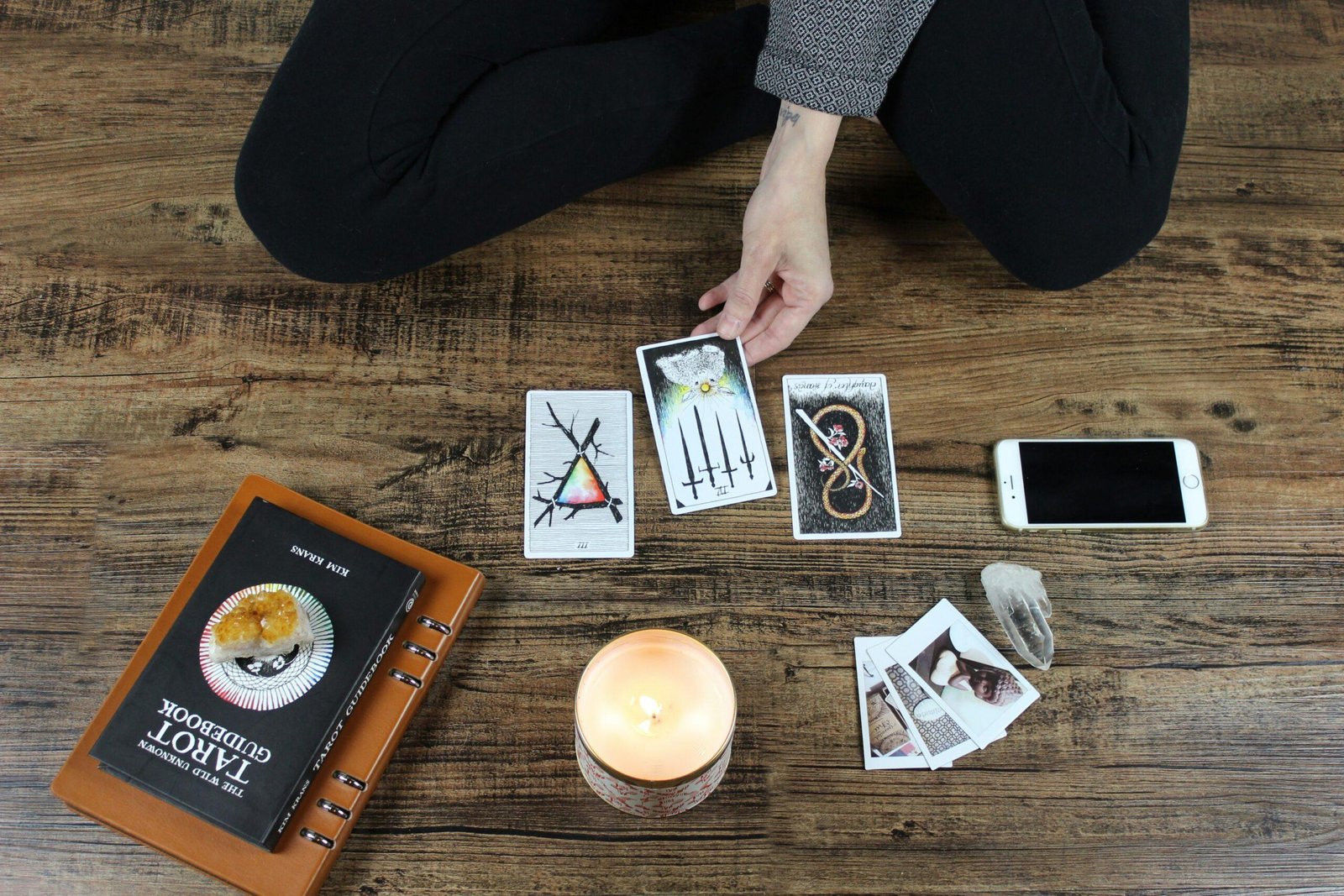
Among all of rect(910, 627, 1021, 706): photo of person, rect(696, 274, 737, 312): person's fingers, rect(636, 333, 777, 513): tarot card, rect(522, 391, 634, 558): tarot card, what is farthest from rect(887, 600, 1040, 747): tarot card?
rect(696, 274, 737, 312): person's fingers

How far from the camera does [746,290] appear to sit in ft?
3.41

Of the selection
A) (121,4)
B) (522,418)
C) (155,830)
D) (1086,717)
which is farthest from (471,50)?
(1086,717)

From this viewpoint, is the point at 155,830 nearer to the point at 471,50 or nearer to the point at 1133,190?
the point at 471,50

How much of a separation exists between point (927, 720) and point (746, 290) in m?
0.56

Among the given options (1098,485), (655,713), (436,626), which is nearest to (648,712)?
(655,713)

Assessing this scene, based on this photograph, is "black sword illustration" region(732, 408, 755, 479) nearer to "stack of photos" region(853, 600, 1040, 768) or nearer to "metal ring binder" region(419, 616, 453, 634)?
"stack of photos" region(853, 600, 1040, 768)

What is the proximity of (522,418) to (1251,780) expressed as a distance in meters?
1.01

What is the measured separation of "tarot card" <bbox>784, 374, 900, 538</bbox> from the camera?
1088mm

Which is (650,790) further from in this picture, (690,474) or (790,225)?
(790,225)

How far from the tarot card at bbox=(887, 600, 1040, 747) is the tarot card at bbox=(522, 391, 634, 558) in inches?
14.8

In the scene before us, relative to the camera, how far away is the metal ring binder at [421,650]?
98 cm

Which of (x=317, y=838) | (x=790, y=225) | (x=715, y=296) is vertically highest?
(x=790, y=225)

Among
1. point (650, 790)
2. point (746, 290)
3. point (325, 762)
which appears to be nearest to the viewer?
point (650, 790)

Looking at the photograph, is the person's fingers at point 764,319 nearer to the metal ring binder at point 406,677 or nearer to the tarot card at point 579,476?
the tarot card at point 579,476
